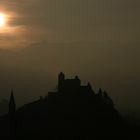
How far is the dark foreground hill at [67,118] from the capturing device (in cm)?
12781

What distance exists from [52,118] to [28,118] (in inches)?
261

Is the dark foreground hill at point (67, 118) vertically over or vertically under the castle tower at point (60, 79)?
under

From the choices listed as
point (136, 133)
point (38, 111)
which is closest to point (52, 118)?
point (38, 111)

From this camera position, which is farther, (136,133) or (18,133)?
(136,133)

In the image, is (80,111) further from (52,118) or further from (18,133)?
(18,133)

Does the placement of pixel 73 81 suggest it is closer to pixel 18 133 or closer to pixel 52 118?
pixel 52 118

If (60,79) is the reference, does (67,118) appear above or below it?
below

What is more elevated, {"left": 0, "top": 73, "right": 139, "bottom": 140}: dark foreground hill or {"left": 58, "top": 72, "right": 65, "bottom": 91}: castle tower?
{"left": 58, "top": 72, "right": 65, "bottom": 91}: castle tower

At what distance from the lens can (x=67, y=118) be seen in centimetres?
13300

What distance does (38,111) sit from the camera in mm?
130875

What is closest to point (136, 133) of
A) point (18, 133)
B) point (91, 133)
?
point (91, 133)

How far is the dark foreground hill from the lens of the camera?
12781 centimetres

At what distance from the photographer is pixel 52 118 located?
429 feet

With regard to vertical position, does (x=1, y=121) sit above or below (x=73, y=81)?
below
